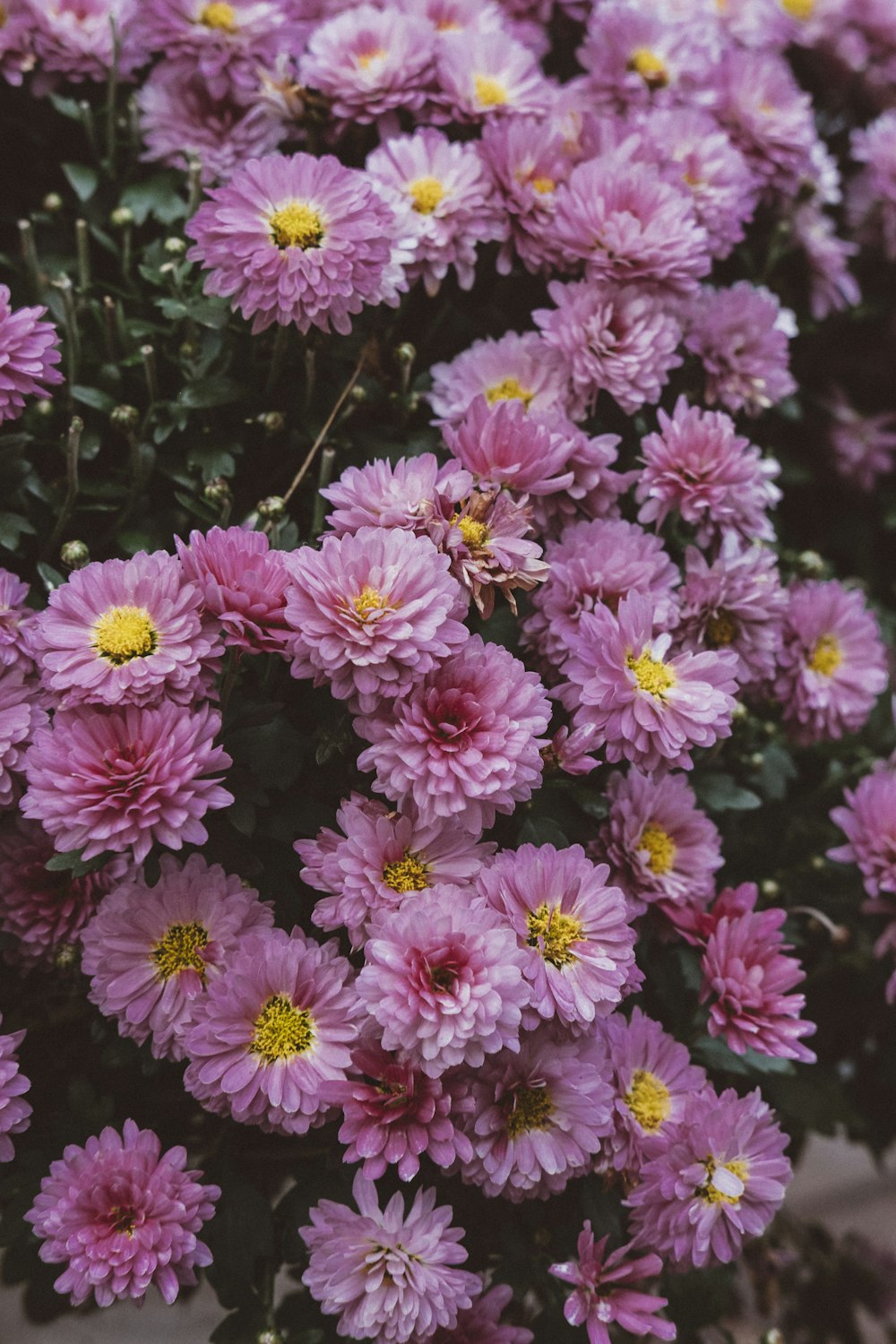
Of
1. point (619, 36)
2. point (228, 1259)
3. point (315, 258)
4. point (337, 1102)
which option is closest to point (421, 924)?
point (337, 1102)

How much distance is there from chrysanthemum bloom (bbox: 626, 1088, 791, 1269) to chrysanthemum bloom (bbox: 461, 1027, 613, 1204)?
0.07m

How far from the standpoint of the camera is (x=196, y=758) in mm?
708

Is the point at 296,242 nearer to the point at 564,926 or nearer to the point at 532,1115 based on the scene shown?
the point at 564,926

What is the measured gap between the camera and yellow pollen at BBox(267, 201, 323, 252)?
0.87 meters

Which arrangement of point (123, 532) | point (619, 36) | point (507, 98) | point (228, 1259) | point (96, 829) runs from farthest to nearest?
point (619, 36)
point (507, 98)
point (123, 532)
point (228, 1259)
point (96, 829)

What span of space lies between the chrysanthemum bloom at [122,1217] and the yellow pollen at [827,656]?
2.25 ft

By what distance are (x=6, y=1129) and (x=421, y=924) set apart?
315 mm

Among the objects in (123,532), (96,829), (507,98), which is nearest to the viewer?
(96,829)

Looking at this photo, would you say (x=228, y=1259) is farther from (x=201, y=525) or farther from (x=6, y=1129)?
(x=201, y=525)

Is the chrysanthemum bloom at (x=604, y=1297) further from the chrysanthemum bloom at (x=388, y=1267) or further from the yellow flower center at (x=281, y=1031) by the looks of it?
the yellow flower center at (x=281, y=1031)

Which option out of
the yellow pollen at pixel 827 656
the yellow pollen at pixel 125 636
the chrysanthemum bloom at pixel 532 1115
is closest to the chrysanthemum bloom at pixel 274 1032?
the chrysanthemum bloom at pixel 532 1115

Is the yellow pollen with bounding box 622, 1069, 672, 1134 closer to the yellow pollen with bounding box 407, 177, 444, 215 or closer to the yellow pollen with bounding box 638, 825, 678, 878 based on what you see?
the yellow pollen with bounding box 638, 825, 678, 878

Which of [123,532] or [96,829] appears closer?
[96,829]

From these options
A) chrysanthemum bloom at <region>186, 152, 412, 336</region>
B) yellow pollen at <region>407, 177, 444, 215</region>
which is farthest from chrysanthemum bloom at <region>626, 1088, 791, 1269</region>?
yellow pollen at <region>407, 177, 444, 215</region>
